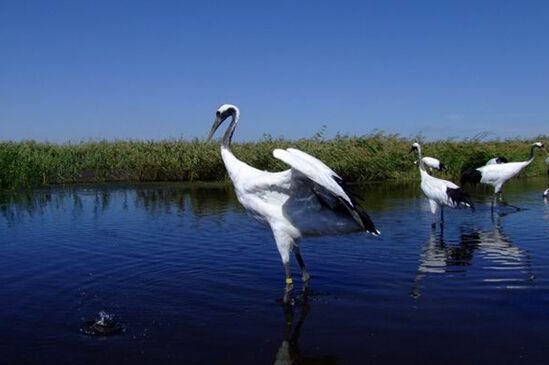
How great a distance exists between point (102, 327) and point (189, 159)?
18633 mm

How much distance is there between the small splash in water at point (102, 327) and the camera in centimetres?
554

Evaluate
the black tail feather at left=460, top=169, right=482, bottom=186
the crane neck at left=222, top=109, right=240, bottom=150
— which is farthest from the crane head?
the black tail feather at left=460, top=169, right=482, bottom=186

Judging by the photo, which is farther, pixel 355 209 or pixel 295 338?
pixel 355 209

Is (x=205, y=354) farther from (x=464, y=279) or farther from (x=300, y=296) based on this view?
(x=464, y=279)

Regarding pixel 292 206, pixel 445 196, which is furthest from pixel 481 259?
pixel 445 196

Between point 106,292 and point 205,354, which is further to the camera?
point 106,292

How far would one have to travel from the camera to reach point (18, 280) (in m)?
7.57

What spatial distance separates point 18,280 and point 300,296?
3.54 m

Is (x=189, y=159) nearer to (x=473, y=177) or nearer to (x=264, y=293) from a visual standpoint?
(x=473, y=177)

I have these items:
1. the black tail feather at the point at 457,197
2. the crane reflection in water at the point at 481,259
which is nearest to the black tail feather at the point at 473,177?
the black tail feather at the point at 457,197

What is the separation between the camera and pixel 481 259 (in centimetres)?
863

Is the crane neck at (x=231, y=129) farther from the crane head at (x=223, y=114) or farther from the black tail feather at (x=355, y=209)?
the black tail feather at (x=355, y=209)

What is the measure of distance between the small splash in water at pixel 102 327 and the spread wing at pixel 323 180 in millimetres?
2187

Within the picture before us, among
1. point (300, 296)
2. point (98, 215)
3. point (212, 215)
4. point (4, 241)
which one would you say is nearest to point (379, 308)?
point (300, 296)
